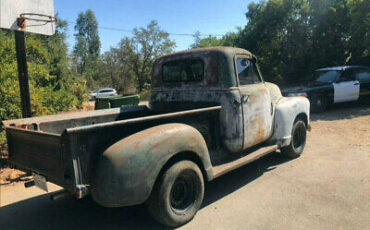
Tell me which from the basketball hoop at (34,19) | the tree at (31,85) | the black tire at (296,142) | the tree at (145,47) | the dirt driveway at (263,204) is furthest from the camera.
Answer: the tree at (145,47)

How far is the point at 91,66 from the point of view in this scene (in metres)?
58.4

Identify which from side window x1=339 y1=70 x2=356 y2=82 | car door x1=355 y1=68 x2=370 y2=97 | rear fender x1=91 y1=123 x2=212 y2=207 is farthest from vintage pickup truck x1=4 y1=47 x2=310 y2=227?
car door x1=355 y1=68 x2=370 y2=97

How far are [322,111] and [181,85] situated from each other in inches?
307

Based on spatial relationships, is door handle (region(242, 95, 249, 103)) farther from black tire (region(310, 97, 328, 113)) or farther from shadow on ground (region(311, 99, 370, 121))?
black tire (region(310, 97, 328, 113))

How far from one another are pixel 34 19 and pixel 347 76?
1032 cm

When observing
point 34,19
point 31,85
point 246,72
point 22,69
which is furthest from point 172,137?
point 31,85

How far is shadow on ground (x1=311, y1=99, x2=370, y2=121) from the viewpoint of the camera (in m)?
10.5

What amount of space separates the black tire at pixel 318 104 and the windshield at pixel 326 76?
82cm

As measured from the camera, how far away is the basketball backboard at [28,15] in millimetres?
5277

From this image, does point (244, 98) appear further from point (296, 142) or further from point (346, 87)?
point (346, 87)

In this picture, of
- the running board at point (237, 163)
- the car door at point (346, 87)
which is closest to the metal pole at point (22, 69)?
the running board at point (237, 163)

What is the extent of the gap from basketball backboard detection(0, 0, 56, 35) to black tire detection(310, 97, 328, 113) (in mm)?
8578

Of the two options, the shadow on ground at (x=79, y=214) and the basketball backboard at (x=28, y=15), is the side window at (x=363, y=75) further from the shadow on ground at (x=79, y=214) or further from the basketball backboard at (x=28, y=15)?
the basketball backboard at (x=28, y=15)

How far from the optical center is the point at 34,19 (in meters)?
5.66
